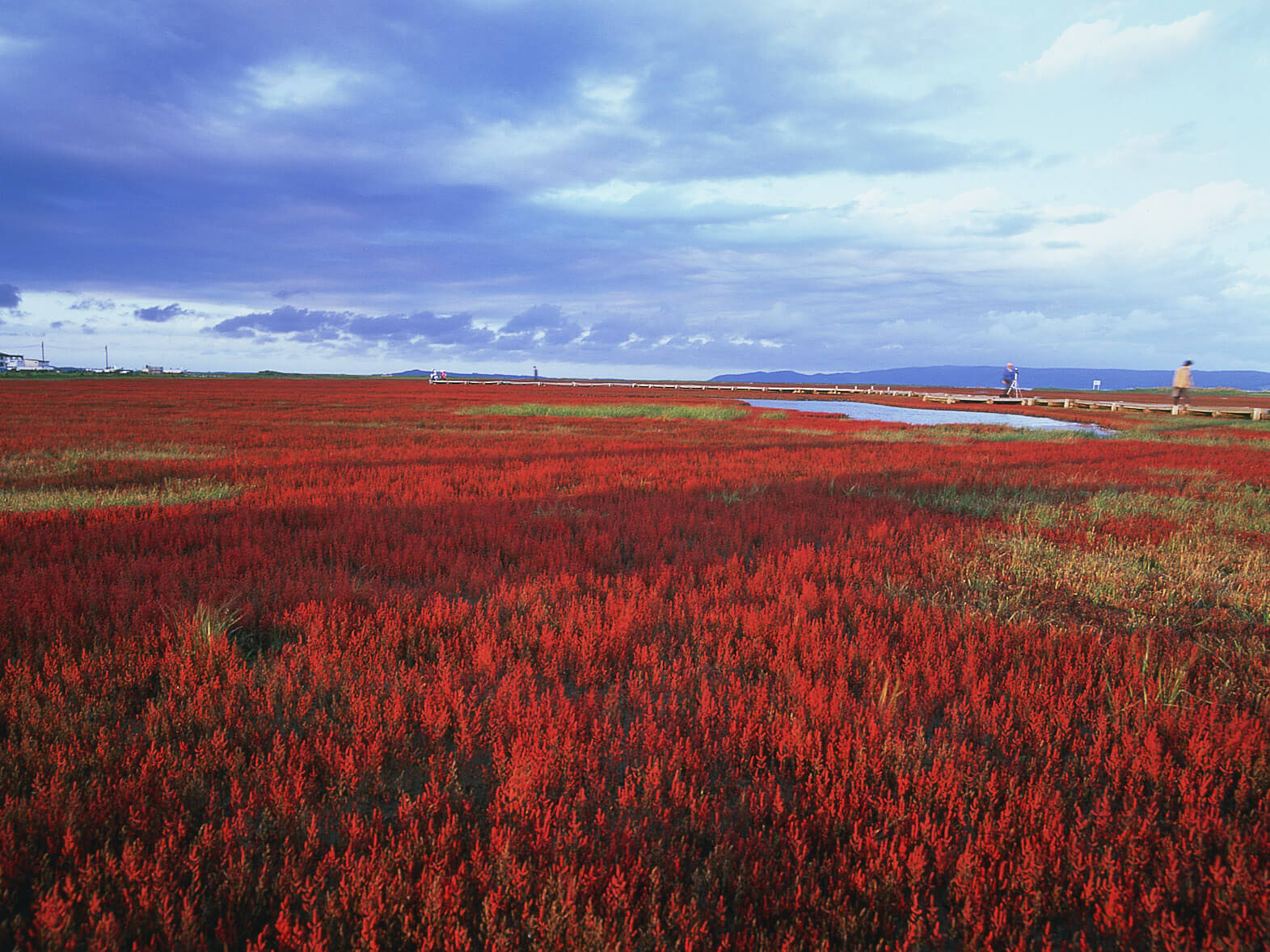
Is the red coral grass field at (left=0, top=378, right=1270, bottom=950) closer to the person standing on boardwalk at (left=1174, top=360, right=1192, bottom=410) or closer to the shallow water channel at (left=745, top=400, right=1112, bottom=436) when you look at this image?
the shallow water channel at (left=745, top=400, right=1112, bottom=436)

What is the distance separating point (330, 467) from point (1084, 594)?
1296cm

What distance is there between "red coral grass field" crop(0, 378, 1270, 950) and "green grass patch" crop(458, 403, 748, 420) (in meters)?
26.1

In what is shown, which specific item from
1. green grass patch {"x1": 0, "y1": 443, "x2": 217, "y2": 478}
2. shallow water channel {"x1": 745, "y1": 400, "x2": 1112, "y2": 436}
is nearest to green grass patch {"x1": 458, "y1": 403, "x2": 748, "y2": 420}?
shallow water channel {"x1": 745, "y1": 400, "x2": 1112, "y2": 436}

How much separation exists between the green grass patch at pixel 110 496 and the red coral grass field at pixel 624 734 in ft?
1.83

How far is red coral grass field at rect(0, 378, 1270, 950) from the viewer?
2.29 meters

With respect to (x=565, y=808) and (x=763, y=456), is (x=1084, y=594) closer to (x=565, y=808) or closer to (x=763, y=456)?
(x=565, y=808)

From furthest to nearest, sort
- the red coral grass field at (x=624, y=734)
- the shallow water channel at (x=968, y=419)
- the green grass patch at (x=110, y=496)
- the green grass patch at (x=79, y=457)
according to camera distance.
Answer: the shallow water channel at (x=968, y=419)
the green grass patch at (x=79, y=457)
the green grass patch at (x=110, y=496)
the red coral grass field at (x=624, y=734)

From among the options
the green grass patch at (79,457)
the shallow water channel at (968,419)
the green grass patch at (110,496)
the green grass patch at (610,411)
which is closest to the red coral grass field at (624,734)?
the green grass patch at (110,496)

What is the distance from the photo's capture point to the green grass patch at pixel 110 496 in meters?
9.00

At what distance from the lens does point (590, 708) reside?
3.62 m

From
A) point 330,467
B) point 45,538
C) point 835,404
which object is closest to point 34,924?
point 45,538

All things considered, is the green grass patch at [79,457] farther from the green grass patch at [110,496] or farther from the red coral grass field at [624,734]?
the red coral grass field at [624,734]

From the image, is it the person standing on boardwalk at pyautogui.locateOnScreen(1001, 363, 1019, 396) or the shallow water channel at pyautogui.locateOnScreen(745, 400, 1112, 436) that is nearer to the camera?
the shallow water channel at pyautogui.locateOnScreen(745, 400, 1112, 436)

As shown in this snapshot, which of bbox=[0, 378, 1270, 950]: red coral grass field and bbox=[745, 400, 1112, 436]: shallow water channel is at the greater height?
bbox=[745, 400, 1112, 436]: shallow water channel
